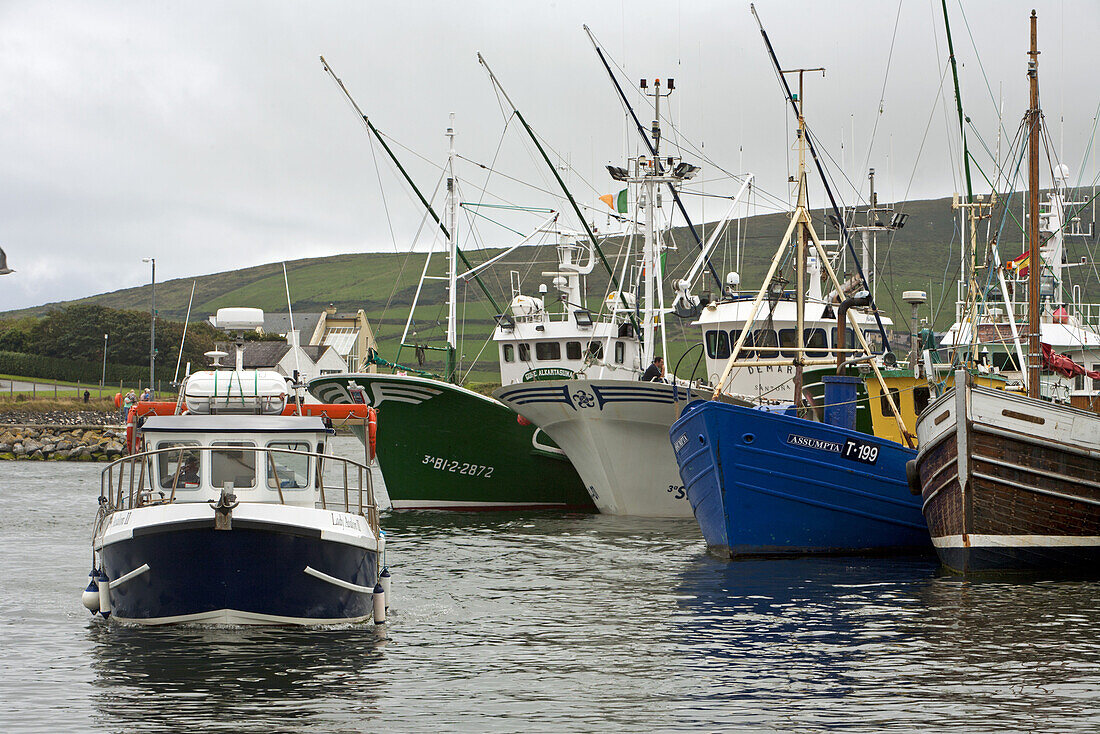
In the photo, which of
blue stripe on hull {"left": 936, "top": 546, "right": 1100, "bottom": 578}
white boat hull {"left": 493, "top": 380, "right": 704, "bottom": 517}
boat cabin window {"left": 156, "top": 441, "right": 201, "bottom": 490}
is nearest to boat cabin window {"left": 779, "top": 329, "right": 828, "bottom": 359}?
white boat hull {"left": 493, "top": 380, "right": 704, "bottom": 517}

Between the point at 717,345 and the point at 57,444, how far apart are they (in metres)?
45.3

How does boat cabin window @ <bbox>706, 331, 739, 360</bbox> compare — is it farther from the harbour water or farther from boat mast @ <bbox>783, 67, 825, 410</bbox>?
the harbour water

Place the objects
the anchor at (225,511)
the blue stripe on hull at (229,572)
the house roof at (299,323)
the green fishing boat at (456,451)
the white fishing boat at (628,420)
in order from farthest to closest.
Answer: the house roof at (299,323) < the green fishing boat at (456,451) < the white fishing boat at (628,420) < the blue stripe on hull at (229,572) < the anchor at (225,511)

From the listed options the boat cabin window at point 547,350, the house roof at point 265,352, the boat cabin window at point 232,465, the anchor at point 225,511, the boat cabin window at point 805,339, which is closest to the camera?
the anchor at point 225,511

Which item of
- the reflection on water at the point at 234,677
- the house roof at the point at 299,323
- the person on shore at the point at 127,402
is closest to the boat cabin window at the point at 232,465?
the reflection on water at the point at 234,677

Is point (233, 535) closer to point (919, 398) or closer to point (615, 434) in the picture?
point (615, 434)

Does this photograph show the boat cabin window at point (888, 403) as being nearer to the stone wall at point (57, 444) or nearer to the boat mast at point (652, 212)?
the boat mast at point (652, 212)

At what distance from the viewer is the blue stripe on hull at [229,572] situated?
13.3 m

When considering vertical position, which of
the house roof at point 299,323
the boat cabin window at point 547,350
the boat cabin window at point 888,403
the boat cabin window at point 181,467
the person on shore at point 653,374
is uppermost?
the house roof at point 299,323

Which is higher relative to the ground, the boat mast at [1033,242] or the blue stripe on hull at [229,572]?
the boat mast at [1033,242]

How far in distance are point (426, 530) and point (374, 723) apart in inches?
663

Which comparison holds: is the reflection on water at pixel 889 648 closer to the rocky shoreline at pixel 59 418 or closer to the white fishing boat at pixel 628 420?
the white fishing boat at pixel 628 420

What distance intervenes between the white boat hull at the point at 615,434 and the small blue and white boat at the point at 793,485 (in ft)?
17.8

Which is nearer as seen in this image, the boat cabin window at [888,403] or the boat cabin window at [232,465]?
the boat cabin window at [232,465]
